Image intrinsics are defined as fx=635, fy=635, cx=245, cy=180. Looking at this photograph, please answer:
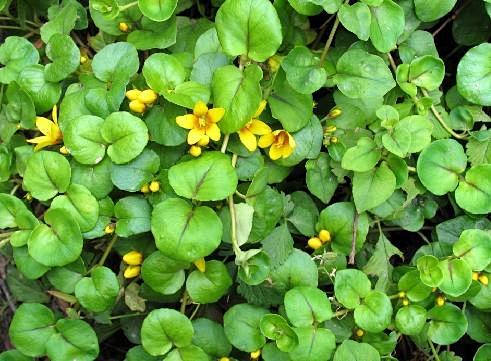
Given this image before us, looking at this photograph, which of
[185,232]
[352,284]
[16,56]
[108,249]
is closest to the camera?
[185,232]

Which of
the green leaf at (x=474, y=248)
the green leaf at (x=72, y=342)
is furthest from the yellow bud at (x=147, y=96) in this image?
the green leaf at (x=474, y=248)

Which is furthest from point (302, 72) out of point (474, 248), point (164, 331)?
point (164, 331)

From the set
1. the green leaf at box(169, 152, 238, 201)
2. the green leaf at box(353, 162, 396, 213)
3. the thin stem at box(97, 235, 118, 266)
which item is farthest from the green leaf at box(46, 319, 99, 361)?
the green leaf at box(353, 162, 396, 213)

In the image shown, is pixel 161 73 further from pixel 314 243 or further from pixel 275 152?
pixel 314 243

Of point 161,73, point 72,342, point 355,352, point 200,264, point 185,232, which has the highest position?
point 161,73

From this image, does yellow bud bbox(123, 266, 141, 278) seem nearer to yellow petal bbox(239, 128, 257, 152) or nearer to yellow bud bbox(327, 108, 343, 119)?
yellow petal bbox(239, 128, 257, 152)

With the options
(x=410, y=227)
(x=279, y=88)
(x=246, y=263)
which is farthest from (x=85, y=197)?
(x=410, y=227)
